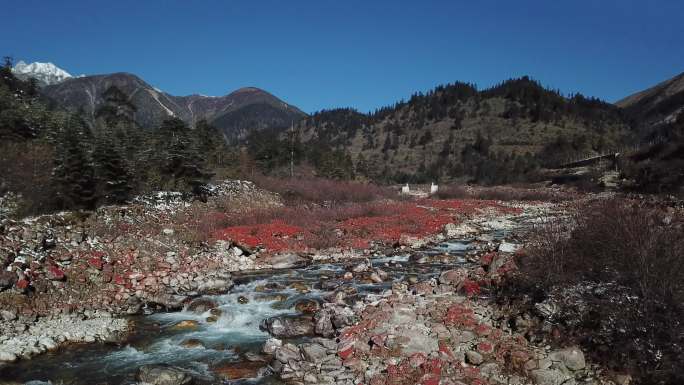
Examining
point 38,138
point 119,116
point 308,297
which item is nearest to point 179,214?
point 308,297

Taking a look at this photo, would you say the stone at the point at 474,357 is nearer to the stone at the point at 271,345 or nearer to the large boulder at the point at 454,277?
the large boulder at the point at 454,277

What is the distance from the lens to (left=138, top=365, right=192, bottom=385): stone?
7.56m

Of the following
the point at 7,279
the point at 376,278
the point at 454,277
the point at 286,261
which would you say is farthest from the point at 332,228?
the point at 7,279

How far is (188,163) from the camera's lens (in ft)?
86.5

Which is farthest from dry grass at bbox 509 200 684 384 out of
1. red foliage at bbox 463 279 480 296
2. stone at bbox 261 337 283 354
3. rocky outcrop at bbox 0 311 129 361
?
rocky outcrop at bbox 0 311 129 361

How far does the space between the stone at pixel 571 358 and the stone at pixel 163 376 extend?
6474 millimetres

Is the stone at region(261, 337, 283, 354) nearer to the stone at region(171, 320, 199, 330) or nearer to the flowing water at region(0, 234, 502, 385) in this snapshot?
the flowing water at region(0, 234, 502, 385)

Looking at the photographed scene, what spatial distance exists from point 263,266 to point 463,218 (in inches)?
748

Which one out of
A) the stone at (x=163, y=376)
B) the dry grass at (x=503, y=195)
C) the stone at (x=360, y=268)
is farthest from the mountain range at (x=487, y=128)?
the stone at (x=163, y=376)

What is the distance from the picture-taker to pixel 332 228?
76.6 ft

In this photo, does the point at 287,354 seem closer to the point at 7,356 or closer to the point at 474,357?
the point at 474,357

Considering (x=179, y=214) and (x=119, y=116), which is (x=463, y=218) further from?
(x=119, y=116)

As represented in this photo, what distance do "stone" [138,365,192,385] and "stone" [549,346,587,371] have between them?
21.2 feet

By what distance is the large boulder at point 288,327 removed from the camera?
980 cm
